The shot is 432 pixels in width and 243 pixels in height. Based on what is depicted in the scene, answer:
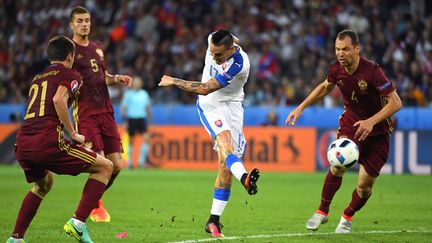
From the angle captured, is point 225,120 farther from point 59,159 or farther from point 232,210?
point 232,210

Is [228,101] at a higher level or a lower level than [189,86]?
lower

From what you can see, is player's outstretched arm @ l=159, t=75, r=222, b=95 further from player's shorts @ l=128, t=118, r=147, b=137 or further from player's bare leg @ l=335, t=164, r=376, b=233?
player's shorts @ l=128, t=118, r=147, b=137

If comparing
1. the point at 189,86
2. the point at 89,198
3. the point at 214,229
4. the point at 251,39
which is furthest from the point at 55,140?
the point at 251,39

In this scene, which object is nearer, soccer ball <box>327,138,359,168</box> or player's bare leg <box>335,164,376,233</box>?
soccer ball <box>327,138,359,168</box>

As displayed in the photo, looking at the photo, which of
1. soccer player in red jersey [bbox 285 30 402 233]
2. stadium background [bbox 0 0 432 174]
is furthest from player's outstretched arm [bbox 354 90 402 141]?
stadium background [bbox 0 0 432 174]

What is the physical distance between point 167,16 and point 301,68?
16.6 feet

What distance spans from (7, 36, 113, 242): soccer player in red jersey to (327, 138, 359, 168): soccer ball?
8.28ft

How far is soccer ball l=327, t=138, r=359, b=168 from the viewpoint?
886 centimetres

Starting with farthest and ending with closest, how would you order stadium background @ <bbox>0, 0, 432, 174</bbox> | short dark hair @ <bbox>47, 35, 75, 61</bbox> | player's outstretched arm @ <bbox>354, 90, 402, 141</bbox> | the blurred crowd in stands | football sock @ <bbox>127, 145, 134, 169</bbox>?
the blurred crowd in stands, football sock @ <bbox>127, 145, 134, 169</bbox>, stadium background @ <bbox>0, 0, 432, 174</bbox>, player's outstretched arm @ <bbox>354, 90, 402, 141</bbox>, short dark hair @ <bbox>47, 35, 75, 61</bbox>

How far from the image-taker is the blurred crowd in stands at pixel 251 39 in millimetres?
22469

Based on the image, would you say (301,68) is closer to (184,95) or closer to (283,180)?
(184,95)

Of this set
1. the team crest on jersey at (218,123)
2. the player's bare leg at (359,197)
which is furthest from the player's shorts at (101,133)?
the player's bare leg at (359,197)

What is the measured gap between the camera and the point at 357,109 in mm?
9445

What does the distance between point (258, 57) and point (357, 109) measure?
1449cm
